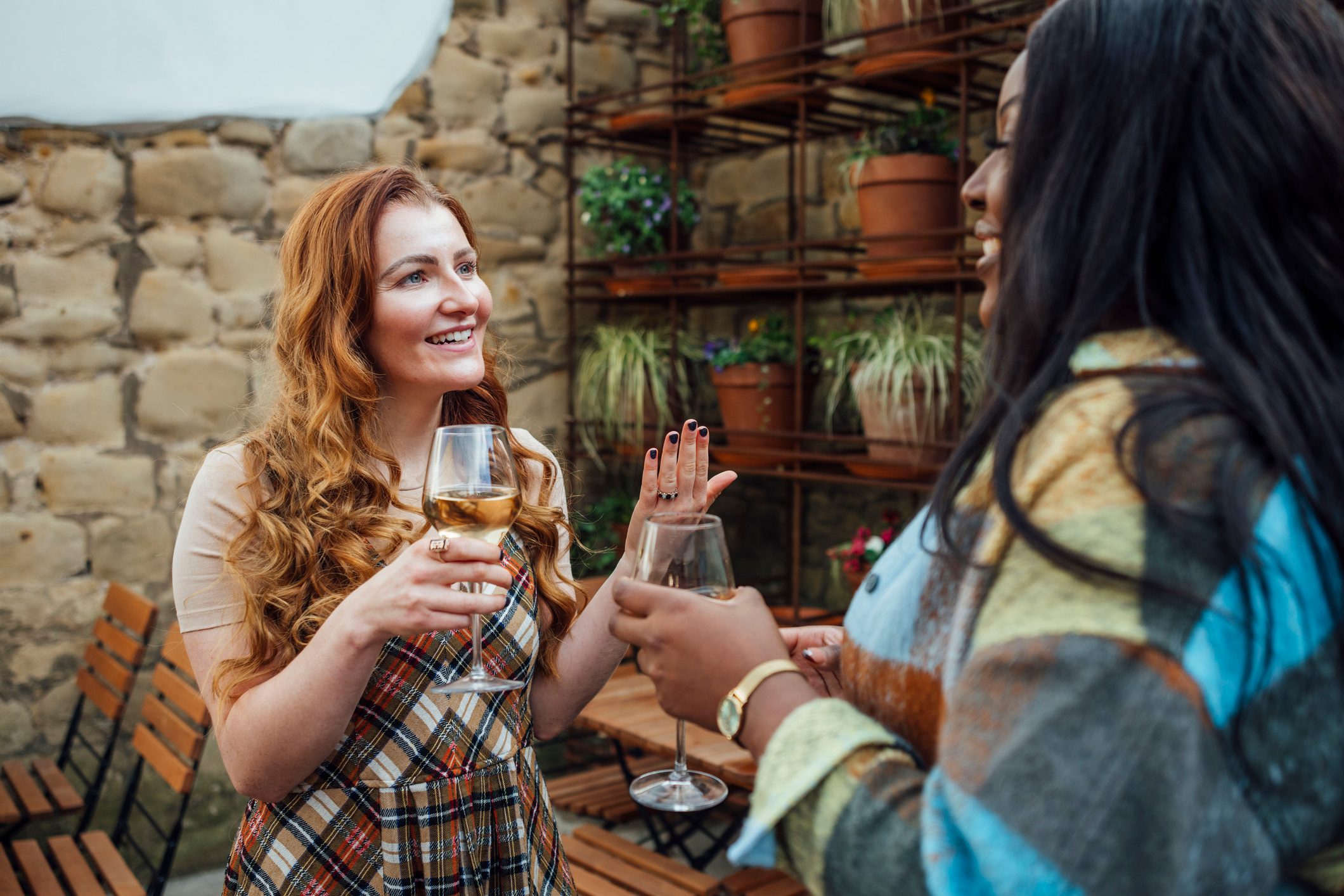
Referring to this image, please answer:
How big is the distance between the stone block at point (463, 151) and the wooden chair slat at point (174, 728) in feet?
6.44

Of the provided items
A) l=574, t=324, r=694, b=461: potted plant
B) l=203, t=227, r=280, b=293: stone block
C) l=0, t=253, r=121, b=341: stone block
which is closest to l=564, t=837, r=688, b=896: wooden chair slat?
l=574, t=324, r=694, b=461: potted plant

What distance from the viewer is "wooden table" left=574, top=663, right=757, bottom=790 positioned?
2.56 meters

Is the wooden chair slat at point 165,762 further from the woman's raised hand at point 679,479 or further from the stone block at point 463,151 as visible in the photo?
the stone block at point 463,151

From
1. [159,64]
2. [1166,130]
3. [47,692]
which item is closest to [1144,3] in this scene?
[1166,130]

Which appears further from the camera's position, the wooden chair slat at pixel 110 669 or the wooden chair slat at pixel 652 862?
the wooden chair slat at pixel 110 669

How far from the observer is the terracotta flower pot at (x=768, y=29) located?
11.5 feet

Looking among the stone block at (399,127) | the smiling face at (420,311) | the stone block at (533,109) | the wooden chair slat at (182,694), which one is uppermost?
the stone block at (533,109)

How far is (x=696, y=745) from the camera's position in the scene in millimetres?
2717

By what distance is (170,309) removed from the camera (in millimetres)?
3248

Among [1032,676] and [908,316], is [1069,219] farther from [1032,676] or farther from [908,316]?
[908,316]

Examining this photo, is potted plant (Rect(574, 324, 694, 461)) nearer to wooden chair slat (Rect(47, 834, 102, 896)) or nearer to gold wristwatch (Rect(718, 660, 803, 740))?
wooden chair slat (Rect(47, 834, 102, 896))

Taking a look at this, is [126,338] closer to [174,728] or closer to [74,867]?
[174,728]

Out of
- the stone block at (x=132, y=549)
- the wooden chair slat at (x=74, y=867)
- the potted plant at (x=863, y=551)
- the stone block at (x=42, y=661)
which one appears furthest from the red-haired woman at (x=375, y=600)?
the stone block at (x=42, y=661)

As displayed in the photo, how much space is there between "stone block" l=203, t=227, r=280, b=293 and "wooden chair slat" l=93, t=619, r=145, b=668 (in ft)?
3.51
